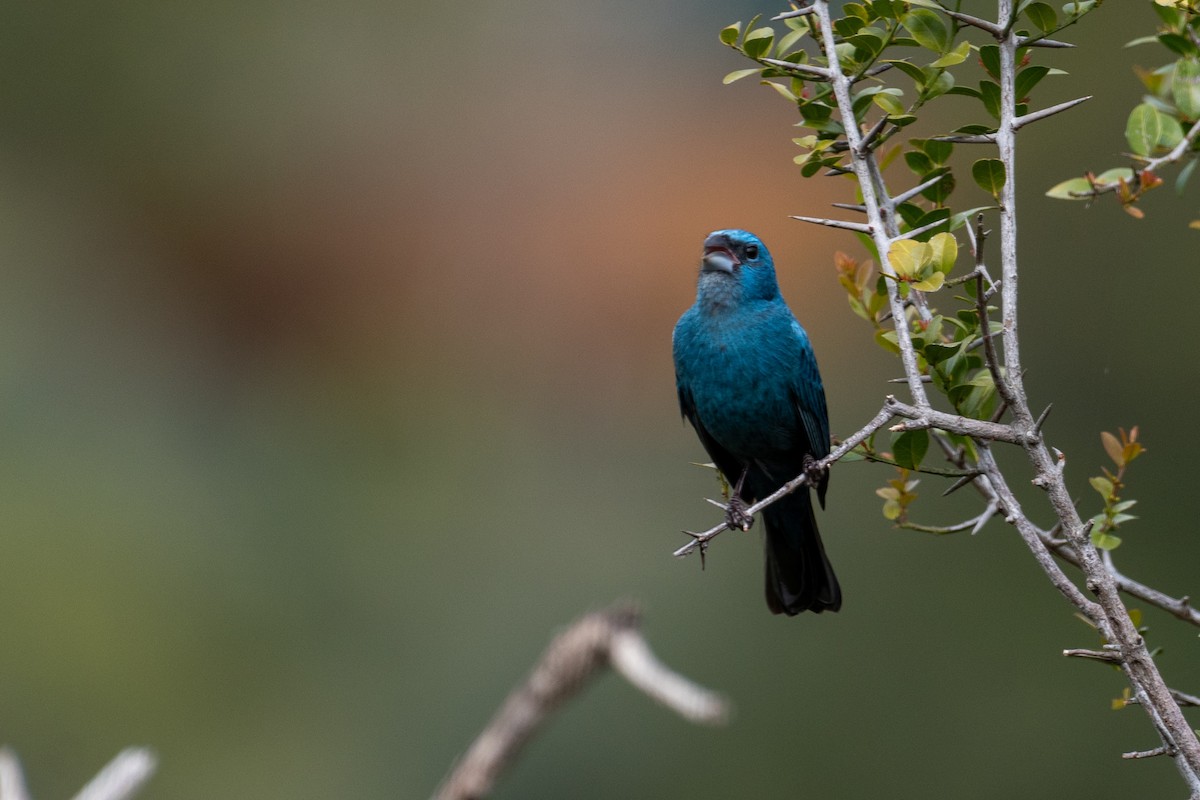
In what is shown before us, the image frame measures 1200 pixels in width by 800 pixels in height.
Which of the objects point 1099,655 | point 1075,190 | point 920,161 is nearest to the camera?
point 1099,655

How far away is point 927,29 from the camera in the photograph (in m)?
2.41

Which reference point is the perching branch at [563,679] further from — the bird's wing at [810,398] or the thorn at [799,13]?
the bird's wing at [810,398]

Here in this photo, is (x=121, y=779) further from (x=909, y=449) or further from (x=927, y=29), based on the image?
(x=927, y=29)

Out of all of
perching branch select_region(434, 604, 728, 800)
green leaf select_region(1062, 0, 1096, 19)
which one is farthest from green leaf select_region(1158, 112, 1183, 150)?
perching branch select_region(434, 604, 728, 800)

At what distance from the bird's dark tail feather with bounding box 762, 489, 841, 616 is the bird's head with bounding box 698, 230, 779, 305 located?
70 centimetres

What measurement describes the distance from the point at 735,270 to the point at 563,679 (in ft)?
9.09

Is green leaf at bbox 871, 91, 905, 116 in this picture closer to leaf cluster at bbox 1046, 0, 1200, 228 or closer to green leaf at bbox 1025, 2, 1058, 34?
green leaf at bbox 1025, 2, 1058, 34

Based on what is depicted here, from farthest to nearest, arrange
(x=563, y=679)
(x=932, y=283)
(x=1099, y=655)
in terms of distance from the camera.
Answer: (x=932, y=283) < (x=1099, y=655) < (x=563, y=679)

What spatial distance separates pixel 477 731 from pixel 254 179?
4.62 metres

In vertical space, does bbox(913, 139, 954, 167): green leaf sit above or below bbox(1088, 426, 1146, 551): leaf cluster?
above

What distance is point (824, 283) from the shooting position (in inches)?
325

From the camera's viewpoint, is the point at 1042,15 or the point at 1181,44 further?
the point at 1042,15

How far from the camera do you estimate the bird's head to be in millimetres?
4230

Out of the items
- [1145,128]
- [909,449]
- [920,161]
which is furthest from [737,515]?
[1145,128]
